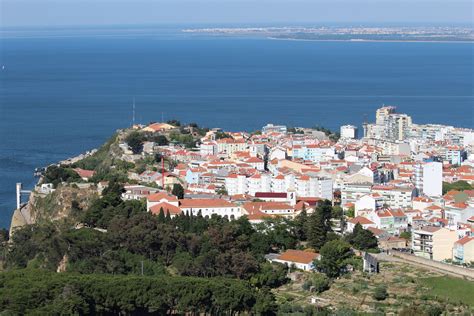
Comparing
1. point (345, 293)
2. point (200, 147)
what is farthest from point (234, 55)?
point (345, 293)

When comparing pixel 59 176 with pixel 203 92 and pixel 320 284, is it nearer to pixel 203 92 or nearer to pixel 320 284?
pixel 320 284

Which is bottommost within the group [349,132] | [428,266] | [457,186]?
[428,266]

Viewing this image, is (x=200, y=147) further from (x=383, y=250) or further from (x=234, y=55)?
(x=234, y=55)

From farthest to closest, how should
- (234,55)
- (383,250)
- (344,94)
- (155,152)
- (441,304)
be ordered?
(234,55), (344,94), (155,152), (383,250), (441,304)

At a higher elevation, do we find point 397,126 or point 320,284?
point 397,126

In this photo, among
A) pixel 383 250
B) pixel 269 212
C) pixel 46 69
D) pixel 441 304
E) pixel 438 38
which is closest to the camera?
pixel 441 304

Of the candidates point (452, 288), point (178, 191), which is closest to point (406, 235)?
point (452, 288)

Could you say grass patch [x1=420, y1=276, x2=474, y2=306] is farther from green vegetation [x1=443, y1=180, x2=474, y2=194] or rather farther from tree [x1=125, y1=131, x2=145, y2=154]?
tree [x1=125, y1=131, x2=145, y2=154]
